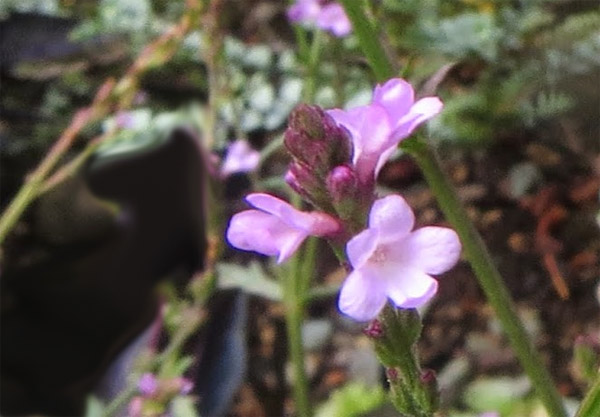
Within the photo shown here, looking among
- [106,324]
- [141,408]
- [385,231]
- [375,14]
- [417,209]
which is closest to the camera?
[385,231]

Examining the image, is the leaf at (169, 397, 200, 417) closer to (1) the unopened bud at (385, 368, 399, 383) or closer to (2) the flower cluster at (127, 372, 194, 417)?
(2) the flower cluster at (127, 372, 194, 417)

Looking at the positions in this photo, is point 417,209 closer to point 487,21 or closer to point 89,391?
point 487,21

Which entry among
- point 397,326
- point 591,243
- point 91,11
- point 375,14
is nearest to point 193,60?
point 91,11

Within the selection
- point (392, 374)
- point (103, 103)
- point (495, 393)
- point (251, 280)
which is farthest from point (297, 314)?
point (392, 374)

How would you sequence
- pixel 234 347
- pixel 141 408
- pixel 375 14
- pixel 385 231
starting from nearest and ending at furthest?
pixel 385 231
pixel 375 14
pixel 141 408
pixel 234 347

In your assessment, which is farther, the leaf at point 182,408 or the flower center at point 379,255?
the leaf at point 182,408

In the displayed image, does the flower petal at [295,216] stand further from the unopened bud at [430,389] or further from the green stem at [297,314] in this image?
the green stem at [297,314]

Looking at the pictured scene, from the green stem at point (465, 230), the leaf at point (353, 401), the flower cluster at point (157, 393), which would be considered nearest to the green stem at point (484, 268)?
the green stem at point (465, 230)
